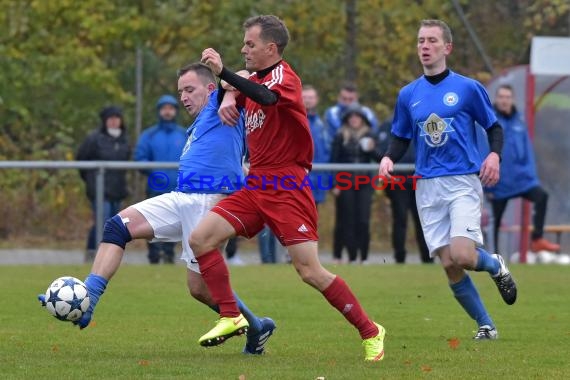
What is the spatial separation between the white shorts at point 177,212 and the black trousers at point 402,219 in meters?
8.79

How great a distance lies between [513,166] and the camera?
1766cm

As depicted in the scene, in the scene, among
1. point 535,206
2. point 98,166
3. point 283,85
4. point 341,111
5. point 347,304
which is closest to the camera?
point 283,85

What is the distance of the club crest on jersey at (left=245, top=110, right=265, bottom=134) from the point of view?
345 inches

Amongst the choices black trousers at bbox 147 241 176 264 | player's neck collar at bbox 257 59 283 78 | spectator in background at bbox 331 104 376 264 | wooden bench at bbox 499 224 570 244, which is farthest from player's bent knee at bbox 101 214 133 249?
wooden bench at bbox 499 224 570 244

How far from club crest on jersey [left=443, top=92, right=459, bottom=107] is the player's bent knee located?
2.38m

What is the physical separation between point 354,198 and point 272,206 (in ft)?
30.5

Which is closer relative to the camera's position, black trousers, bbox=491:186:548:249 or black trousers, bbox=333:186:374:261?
black trousers, bbox=491:186:548:249

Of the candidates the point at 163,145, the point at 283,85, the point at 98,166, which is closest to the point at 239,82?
the point at 283,85

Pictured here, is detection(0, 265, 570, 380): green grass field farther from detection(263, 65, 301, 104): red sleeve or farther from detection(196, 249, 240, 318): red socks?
detection(263, 65, 301, 104): red sleeve

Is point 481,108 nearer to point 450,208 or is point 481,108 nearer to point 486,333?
point 450,208

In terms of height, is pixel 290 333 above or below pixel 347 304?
below

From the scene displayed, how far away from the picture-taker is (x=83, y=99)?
84.1 ft

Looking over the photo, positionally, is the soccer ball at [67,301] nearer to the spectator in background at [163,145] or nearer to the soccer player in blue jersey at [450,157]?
the soccer player in blue jersey at [450,157]

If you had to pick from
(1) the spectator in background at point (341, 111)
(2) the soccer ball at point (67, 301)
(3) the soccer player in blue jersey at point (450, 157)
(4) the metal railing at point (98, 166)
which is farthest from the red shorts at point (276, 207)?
(1) the spectator in background at point (341, 111)
